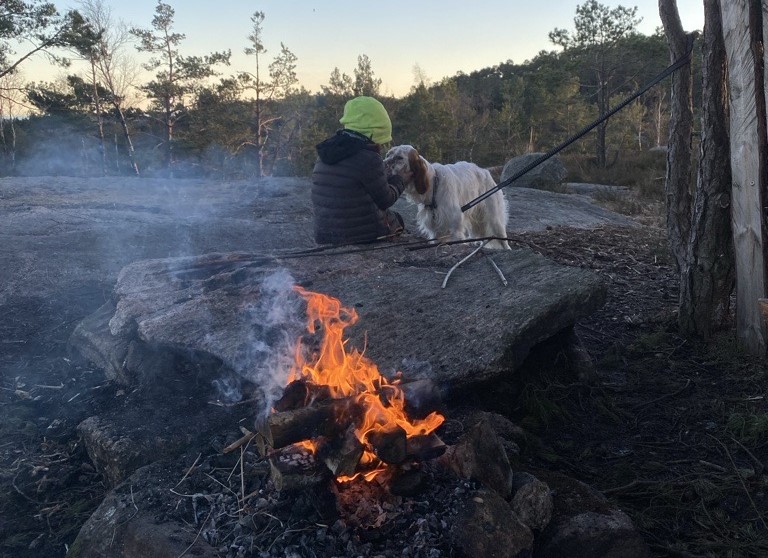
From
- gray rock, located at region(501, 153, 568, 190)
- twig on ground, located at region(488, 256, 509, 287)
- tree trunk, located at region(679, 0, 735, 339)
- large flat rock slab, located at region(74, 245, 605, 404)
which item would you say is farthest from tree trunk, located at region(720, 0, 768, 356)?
gray rock, located at region(501, 153, 568, 190)

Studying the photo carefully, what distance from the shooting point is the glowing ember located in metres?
2.44

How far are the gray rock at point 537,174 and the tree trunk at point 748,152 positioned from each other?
42.3ft

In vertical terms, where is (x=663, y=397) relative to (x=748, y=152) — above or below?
below

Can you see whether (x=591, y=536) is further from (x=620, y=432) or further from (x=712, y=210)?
(x=712, y=210)

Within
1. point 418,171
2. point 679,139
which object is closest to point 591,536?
point 679,139

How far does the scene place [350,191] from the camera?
5301 mm

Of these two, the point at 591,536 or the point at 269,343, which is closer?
the point at 591,536

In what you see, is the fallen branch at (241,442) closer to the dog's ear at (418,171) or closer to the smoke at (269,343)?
the smoke at (269,343)

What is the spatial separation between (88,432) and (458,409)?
2.04 meters

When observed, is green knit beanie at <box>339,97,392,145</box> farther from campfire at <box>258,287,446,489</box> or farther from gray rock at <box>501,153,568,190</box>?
gray rock at <box>501,153,568,190</box>

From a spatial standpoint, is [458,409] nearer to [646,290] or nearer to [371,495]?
[371,495]

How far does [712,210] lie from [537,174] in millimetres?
14085

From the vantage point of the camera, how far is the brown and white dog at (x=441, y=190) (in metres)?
6.75

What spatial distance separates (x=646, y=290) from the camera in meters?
5.72
